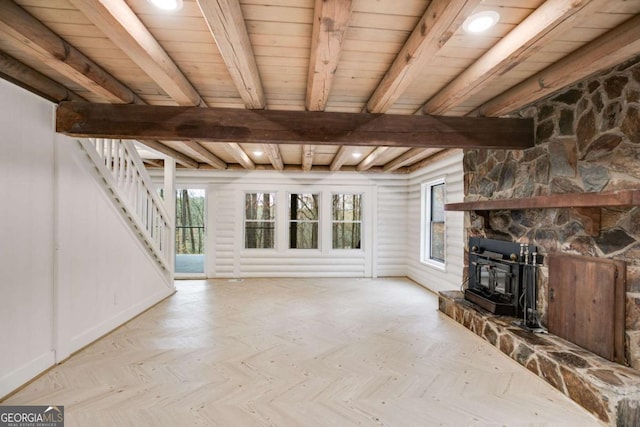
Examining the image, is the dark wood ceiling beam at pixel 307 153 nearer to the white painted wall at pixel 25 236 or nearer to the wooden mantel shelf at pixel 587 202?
the wooden mantel shelf at pixel 587 202

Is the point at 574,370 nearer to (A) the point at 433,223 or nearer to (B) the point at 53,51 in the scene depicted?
(A) the point at 433,223

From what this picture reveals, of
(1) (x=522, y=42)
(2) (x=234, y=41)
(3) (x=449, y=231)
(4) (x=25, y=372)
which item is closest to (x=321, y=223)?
(3) (x=449, y=231)

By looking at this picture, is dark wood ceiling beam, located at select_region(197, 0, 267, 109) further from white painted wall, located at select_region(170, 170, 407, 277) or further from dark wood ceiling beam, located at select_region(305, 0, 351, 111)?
white painted wall, located at select_region(170, 170, 407, 277)

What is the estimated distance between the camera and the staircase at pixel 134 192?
3600mm

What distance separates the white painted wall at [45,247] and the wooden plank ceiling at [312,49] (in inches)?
17.8

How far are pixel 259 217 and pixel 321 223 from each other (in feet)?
4.79

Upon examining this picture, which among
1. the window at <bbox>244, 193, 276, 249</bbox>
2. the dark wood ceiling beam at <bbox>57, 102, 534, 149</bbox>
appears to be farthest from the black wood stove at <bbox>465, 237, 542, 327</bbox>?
the window at <bbox>244, 193, 276, 249</bbox>

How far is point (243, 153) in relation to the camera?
203 inches

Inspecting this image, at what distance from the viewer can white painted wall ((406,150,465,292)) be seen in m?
4.88

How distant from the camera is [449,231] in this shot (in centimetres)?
523

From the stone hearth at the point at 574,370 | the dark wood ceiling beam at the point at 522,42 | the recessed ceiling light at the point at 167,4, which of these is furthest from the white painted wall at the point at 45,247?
the stone hearth at the point at 574,370

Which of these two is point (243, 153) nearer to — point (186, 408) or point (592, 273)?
point (186, 408)

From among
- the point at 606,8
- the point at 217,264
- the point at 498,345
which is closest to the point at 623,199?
the point at 606,8

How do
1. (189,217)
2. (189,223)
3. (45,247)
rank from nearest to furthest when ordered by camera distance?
(45,247) → (189,217) → (189,223)
